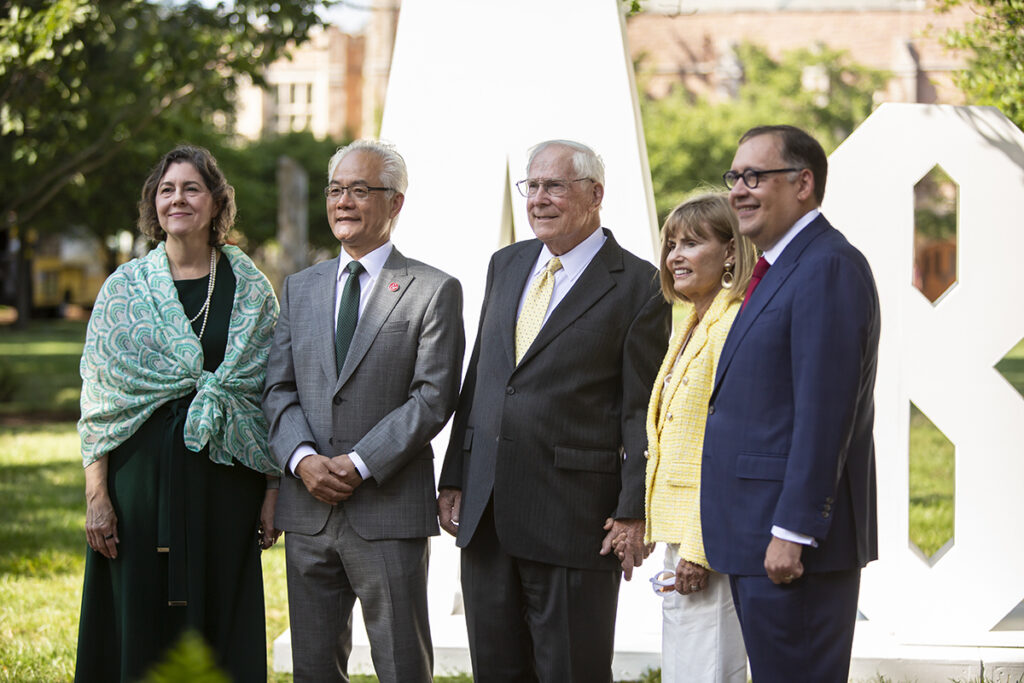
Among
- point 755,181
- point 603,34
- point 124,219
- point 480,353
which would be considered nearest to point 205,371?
point 480,353

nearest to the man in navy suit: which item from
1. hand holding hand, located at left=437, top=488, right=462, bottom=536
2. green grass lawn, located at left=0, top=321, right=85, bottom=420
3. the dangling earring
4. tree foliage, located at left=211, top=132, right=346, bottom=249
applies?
the dangling earring

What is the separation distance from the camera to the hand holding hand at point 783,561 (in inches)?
118

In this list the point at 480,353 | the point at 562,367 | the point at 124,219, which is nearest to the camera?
A: the point at 562,367

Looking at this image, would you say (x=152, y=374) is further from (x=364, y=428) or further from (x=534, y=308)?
(x=534, y=308)

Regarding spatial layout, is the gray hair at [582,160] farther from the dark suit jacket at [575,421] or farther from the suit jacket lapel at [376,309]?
the suit jacket lapel at [376,309]

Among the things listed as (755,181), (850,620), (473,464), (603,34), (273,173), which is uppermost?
(273,173)

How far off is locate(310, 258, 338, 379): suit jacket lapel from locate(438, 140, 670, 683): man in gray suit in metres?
0.56

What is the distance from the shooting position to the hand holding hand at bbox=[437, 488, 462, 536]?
409 centimetres

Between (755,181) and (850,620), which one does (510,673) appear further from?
(755,181)

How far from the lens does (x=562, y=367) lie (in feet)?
12.4

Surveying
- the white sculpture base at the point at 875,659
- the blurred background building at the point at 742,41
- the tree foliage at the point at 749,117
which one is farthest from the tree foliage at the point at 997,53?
the blurred background building at the point at 742,41

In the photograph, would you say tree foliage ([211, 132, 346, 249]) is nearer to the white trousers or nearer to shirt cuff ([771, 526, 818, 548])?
the white trousers

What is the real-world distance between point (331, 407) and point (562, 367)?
865mm

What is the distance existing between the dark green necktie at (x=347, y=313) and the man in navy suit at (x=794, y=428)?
144 centimetres
